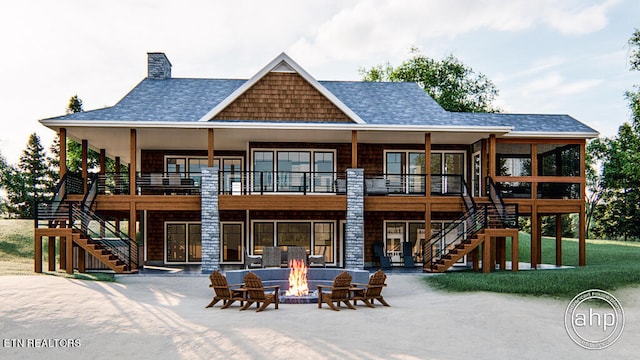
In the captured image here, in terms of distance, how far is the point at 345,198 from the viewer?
791 inches

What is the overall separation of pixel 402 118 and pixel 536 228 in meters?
6.89

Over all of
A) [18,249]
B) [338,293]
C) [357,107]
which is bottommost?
[18,249]

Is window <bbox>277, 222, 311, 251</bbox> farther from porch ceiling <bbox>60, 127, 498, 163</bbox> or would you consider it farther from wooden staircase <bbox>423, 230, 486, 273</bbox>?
wooden staircase <bbox>423, 230, 486, 273</bbox>

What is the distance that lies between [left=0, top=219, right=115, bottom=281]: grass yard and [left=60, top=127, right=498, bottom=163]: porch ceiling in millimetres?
5238

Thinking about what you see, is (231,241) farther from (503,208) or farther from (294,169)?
(503,208)

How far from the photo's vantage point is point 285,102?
2038 centimetres

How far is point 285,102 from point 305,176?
2843mm

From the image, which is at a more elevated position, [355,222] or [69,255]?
[355,222]

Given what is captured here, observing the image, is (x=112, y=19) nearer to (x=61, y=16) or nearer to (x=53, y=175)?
(x=61, y=16)

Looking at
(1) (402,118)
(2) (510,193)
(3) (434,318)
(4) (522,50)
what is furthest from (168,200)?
(4) (522,50)

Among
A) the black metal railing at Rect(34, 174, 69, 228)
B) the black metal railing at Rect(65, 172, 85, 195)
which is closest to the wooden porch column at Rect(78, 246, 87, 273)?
the black metal railing at Rect(34, 174, 69, 228)

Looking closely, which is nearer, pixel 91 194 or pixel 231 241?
pixel 91 194

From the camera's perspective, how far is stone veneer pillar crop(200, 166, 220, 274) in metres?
19.3

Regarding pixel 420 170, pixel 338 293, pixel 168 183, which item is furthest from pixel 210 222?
pixel 420 170
